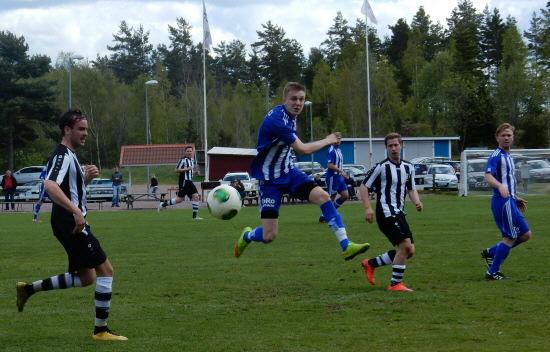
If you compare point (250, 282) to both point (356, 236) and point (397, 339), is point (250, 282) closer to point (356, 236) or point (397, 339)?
point (397, 339)

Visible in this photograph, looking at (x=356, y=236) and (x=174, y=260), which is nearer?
(x=174, y=260)

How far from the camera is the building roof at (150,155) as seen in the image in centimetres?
5081

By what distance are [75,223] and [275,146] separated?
326 centimetres

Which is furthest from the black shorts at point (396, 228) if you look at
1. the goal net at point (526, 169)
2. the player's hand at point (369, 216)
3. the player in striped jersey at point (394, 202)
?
the goal net at point (526, 169)

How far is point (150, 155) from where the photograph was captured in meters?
51.7

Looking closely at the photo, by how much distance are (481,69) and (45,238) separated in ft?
283

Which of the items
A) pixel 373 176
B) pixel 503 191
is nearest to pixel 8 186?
pixel 373 176

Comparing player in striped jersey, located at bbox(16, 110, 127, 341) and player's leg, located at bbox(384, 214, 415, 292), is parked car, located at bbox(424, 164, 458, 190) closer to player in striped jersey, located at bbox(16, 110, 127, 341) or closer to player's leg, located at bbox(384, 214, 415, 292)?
player's leg, located at bbox(384, 214, 415, 292)

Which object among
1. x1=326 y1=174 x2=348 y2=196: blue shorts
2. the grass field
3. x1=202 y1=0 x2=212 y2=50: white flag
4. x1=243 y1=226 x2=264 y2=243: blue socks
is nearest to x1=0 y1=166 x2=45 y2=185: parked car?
x1=202 y1=0 x2=212 y2=50: white flag

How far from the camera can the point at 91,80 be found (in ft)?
273

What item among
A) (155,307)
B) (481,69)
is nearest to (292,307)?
(155,307)

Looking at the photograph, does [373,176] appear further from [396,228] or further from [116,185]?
[116,185]

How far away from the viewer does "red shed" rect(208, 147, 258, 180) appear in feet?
220

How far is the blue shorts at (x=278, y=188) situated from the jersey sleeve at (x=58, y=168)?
323 centimetres
